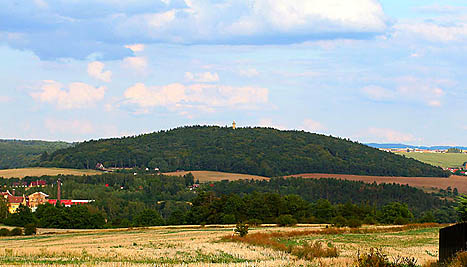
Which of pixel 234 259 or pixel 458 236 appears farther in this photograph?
pixel 234 259

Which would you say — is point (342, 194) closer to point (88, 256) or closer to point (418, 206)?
point (418, 206)

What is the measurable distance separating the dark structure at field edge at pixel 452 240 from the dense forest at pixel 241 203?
48.9m

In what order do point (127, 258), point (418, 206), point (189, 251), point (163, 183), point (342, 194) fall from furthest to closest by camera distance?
1. point (163, 183)
2. point (342, 194)
3. point (418, 206)
4. point (189, 251)
5. point (127, 258)

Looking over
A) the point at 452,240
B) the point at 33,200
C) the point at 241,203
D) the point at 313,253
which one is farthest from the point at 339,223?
the point at 33,200

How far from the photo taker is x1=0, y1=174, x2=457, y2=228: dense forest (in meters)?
109

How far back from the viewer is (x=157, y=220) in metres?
112

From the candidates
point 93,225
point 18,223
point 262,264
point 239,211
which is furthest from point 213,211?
point 262,264

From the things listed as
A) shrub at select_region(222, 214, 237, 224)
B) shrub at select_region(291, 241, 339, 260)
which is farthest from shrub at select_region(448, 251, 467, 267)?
shrub at select_region(222, 214, 237, 224)

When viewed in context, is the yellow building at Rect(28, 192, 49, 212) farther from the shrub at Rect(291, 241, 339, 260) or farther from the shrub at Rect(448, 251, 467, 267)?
the shrub at Rect(448, 251, 467, 267)

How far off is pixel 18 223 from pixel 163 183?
8522 cm

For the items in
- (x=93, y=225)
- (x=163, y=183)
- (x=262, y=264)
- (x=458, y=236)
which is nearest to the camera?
(x=458, y=236)

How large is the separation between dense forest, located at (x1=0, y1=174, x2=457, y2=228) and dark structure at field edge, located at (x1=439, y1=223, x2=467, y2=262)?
4886cm

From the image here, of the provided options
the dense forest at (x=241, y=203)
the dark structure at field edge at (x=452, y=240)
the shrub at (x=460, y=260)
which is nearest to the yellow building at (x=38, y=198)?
the dense forest at (x=241, y=203)

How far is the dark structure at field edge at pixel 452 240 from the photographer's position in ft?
72.3
